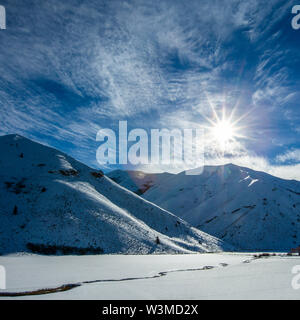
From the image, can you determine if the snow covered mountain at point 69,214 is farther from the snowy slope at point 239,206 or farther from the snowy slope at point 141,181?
the snowy slope at point 141,181

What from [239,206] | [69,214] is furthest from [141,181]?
[69,214]

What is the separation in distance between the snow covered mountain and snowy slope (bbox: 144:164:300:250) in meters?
19.8

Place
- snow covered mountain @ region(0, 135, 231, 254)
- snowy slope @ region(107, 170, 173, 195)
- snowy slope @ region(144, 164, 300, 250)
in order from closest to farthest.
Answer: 1. snow covered mountain @ region(0, 135, 231, 254)
2. snowy slope @ region(144, 164, 300, 250)
3. snowy slope @ region(107, 170, 173, 195)

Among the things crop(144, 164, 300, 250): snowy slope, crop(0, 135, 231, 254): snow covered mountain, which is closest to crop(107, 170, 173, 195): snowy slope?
crop(144, 164, 300, 250): snowy slope

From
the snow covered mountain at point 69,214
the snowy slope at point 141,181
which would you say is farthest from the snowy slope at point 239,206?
the snowy slope at point 141,181

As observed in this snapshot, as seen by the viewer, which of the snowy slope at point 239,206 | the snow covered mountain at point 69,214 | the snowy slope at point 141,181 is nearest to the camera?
the snow covered mountain at point 69,214

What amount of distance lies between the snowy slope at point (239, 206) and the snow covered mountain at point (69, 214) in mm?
19754

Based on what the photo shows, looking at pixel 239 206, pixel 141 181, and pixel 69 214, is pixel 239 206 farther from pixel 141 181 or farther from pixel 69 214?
pixel 141 181

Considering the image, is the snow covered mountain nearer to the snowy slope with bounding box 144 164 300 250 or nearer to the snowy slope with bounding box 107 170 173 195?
the snowy slope with bounding box 144 164 300 250

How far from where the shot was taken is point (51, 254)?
1139 inches

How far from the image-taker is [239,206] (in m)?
80.7

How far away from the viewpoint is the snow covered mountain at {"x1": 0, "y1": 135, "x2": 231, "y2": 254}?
3156 cm

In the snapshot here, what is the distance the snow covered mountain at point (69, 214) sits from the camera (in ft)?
104
